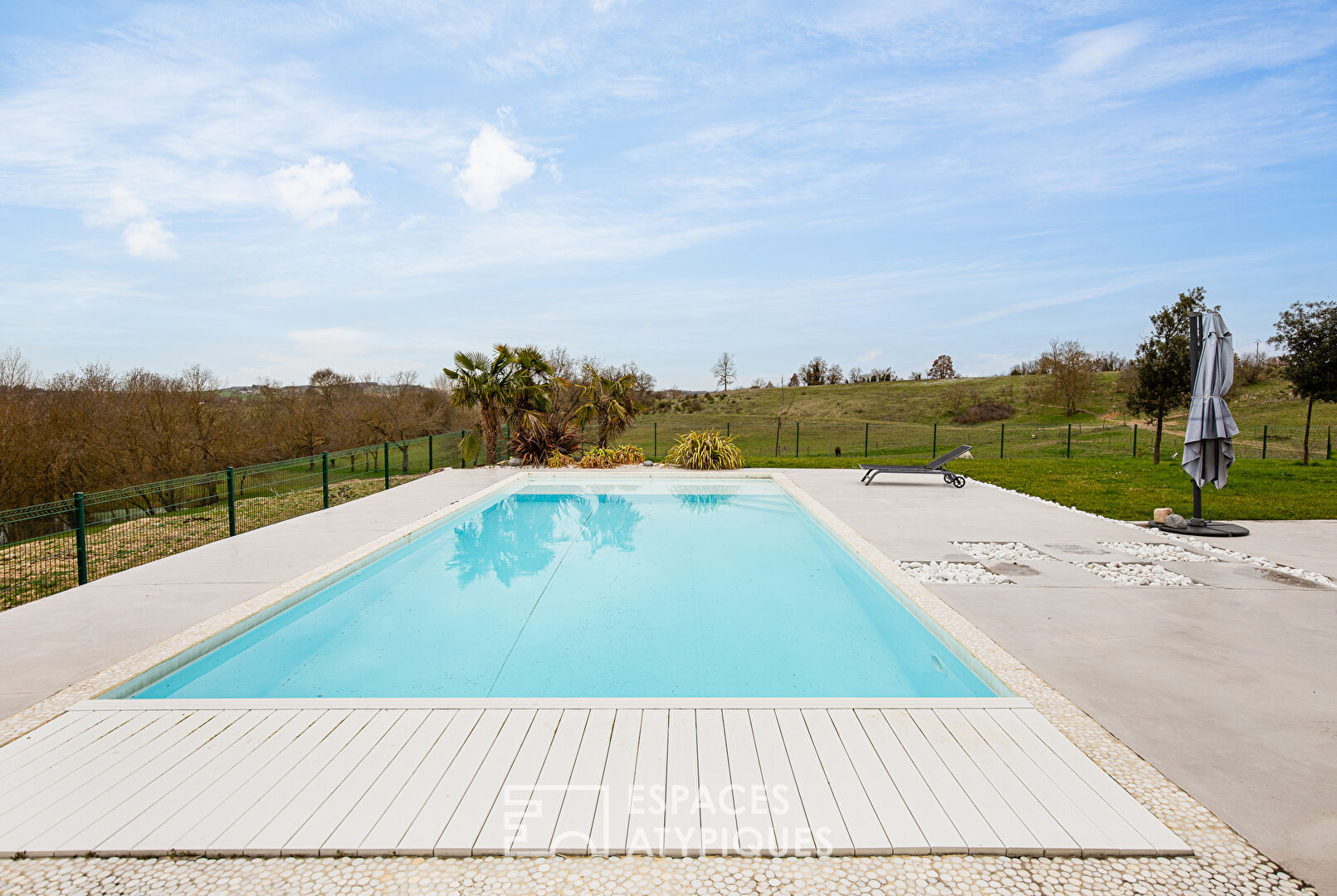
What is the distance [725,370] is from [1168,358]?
3392 centimetres

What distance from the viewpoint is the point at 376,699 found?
2.85 metres

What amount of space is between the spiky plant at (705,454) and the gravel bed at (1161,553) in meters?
7.15

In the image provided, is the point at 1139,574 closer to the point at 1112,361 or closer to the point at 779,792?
the point at 779,792

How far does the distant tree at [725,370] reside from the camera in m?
46.2

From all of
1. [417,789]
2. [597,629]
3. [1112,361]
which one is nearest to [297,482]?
[597,629]

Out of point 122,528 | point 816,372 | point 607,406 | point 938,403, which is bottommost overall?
point 122,528

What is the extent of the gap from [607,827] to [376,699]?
142cm

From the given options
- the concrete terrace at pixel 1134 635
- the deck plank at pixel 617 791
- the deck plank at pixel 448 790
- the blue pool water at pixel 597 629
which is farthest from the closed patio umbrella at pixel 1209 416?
the deck plank at pixel 448 790

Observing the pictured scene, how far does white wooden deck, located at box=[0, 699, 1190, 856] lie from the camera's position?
1.92m

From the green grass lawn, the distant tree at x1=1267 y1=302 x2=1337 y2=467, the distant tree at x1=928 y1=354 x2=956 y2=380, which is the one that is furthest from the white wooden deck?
the distant tree at x1=928 y1=354 x2=956 y2=380

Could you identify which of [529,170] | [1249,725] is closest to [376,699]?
[1249,725]

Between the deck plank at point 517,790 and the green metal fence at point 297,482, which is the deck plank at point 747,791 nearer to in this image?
the deck plank at point 517,790

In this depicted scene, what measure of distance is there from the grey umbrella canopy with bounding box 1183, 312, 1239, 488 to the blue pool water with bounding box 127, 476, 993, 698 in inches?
147

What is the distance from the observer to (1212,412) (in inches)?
247
